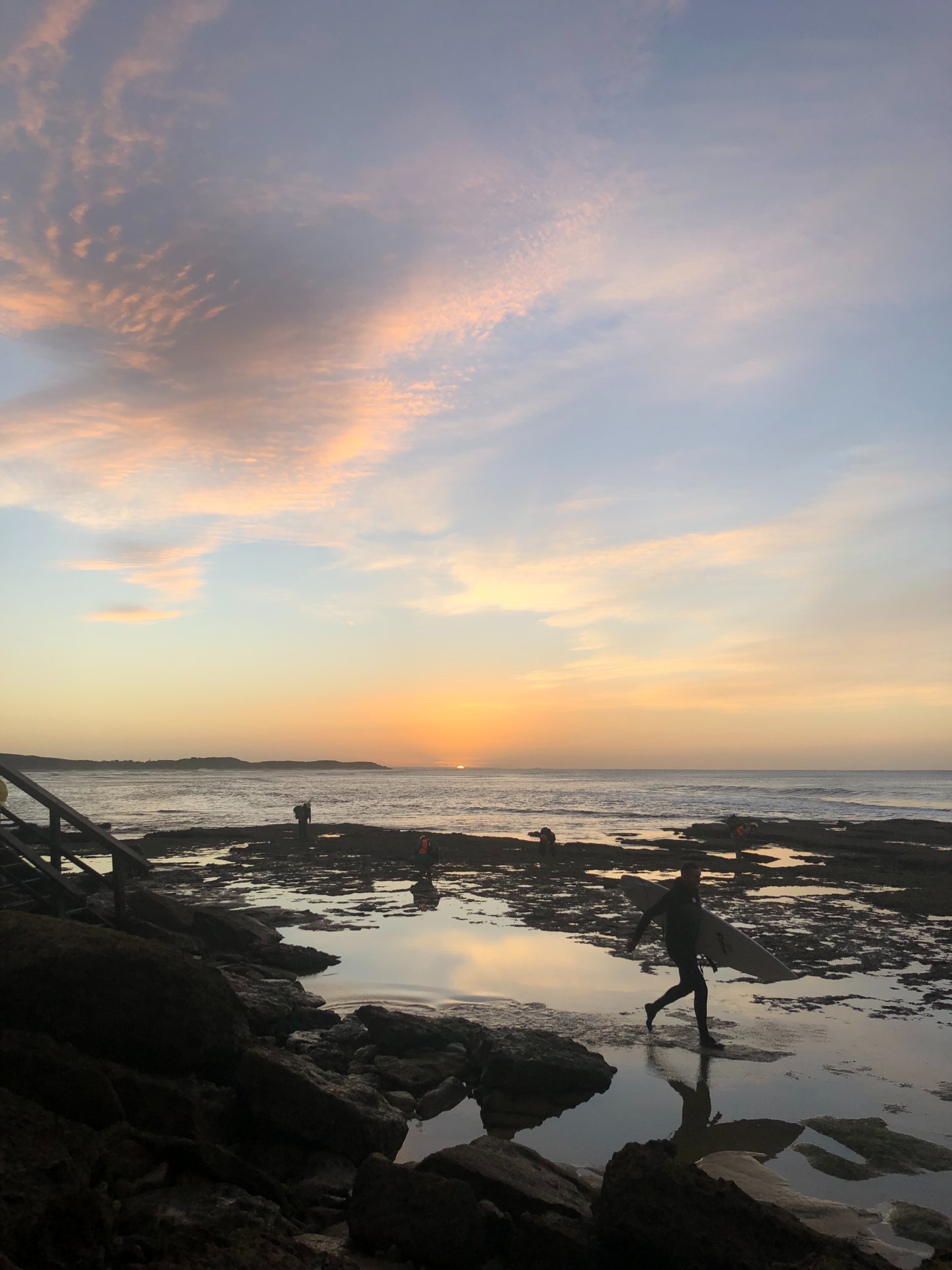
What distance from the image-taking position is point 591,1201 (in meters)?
5.47

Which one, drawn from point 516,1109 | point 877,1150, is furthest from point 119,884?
point 877,1150

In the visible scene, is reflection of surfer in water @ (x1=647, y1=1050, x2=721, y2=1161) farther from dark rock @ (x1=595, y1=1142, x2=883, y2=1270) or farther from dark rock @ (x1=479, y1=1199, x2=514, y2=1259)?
dark rock @ (x1=479, y1=1199, x2=514, y2=1259)

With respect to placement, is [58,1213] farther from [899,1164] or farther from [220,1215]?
[899,1164]

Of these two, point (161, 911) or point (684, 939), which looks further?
point (161, 911)

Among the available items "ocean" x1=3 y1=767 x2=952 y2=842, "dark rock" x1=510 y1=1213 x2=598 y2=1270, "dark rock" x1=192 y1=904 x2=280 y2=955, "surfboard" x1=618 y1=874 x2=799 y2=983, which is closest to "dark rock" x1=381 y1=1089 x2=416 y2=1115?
"dark rock" x1=510 y1=1213 x2=598 y2=1270

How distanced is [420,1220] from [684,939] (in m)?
5.62

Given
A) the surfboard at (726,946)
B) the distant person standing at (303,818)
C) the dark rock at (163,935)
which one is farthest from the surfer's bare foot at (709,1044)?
the distant person standing at (303,818)

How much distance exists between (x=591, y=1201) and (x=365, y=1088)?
208cm

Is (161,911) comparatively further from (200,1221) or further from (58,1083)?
(200,1221)

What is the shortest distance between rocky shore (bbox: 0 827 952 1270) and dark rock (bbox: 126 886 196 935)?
3650 millimetres

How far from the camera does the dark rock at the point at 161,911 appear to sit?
12.2 m

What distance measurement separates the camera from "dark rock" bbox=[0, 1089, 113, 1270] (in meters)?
3.79

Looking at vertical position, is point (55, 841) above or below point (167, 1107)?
above

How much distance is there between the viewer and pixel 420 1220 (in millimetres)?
4848
